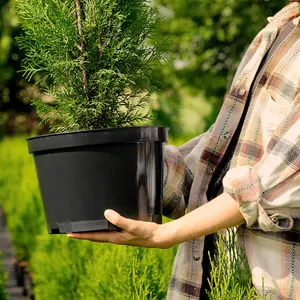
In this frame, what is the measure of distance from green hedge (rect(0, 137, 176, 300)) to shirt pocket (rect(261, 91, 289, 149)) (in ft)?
2.86

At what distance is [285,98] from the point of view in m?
2.27

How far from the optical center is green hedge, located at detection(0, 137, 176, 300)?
3.20m

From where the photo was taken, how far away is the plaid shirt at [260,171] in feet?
7.10

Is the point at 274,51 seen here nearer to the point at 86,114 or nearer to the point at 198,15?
the point at 86,114

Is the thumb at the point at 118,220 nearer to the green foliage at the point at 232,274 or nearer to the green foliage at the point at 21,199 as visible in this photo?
the green foliage at the point at 232,274

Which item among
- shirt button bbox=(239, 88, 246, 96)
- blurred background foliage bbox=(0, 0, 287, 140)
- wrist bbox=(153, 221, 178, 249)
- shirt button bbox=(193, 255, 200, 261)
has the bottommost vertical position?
shirt button bbox=(193, 255, 200, 261)

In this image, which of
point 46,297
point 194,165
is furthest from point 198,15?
point 194,165

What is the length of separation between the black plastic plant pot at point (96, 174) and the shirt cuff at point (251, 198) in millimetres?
258

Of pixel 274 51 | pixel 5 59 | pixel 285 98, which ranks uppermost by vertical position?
pixel 5 59

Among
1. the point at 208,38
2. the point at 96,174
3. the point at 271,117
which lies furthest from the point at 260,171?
the point at 208,38

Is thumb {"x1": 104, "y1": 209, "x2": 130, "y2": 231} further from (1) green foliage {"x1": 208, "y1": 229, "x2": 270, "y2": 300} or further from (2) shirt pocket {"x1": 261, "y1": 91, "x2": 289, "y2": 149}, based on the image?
(2) shirt pocket {"x1": 261, "y1": 91, "x2": 289, "y2": 149}

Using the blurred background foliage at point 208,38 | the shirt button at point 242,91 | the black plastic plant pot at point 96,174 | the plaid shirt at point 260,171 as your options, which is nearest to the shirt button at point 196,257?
the plaid shirt at point 260,171

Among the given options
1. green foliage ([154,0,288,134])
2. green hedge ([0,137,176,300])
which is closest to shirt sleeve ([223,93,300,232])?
green hedge ([0,137,176,300])

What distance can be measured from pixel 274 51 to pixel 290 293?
69 centimetres
